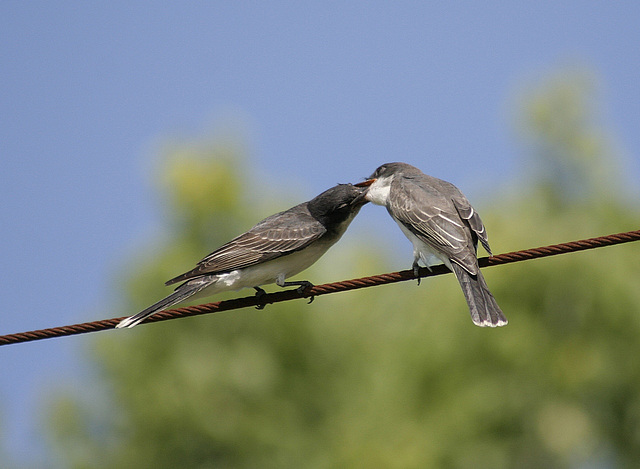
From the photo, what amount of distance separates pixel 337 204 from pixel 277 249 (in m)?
0.91

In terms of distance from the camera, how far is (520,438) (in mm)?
20047

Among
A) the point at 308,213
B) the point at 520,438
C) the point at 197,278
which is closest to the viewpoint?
the point at 197,278

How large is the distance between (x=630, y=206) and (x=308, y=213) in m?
15.7

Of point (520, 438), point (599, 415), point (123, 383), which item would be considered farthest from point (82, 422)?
point (599, 415)

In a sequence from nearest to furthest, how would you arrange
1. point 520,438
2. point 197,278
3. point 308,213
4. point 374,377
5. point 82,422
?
point 197,278, point 308,213, point 520,438, point 82,422, point 374,377

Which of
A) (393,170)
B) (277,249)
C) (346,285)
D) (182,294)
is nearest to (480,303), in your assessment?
(346,285)

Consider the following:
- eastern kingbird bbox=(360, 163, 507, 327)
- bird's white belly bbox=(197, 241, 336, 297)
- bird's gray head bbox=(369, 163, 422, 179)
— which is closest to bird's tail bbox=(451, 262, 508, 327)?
eastern kingbird bbox=(360, 163, 507, 327)

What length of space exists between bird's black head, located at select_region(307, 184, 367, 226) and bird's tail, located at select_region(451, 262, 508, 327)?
1961 mm

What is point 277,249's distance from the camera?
8.20 metres

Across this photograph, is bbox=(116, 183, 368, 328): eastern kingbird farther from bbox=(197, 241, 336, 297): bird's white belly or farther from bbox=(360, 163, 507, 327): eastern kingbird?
bbox=(360, 163, 507, 327): eastern kingbird

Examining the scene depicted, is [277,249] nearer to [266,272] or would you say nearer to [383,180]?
[266,272]

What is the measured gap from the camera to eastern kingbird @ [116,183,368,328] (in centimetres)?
791

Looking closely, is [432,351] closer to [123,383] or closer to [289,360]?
[289,360]

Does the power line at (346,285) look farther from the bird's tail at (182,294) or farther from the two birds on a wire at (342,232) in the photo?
the bird's tail at (182,294)
